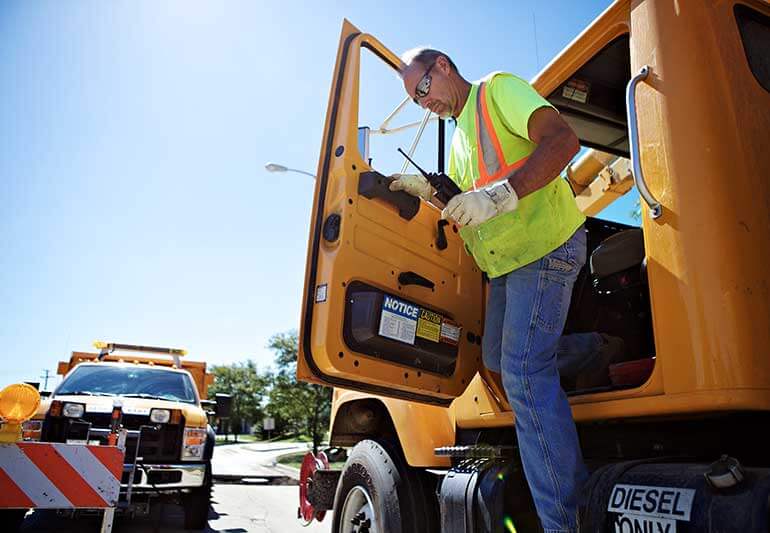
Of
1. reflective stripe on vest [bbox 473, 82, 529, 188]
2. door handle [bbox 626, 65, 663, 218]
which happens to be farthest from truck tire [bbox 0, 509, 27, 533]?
door handle [bbox 626, 65, 663, 218]

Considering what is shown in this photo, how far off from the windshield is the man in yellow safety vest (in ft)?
19.7

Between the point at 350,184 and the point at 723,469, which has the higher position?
the point at 350,184

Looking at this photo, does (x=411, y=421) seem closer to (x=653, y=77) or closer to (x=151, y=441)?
(x=653, y=77)

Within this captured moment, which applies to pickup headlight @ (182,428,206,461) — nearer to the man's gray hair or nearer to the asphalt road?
the asphalt road

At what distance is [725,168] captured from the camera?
5.87 ft

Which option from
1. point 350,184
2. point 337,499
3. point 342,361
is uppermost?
point 350,184

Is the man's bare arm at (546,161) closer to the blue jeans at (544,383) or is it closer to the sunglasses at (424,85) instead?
the blue jeans at (544,383)

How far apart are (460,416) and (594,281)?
2.91 feet

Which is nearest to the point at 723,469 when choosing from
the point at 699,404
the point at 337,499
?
the point at 699,404

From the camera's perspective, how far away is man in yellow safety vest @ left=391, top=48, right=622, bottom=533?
1.96 metres

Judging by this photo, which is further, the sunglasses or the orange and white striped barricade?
the orange and white striped barricade

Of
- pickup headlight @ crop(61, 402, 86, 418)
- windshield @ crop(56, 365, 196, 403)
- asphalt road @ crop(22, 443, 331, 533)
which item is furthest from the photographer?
windshield @ crop(56, 365, 196, 403)

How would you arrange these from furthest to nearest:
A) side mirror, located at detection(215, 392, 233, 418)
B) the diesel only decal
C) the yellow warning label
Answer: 1. side mirror, located at detection(215, 392, 233, 418)
2. the yellow warning label
3. the diesel only decal

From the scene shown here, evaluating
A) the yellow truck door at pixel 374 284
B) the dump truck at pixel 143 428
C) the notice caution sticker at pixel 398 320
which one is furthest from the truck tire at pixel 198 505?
the notice caution sticker at pixel 398 320
